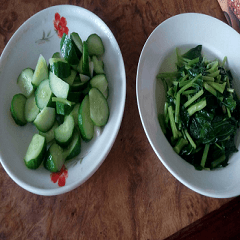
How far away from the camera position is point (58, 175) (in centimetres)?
116

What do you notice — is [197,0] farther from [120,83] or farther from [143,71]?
[120,83]

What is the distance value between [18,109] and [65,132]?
340mm

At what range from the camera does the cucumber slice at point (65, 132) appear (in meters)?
1.17

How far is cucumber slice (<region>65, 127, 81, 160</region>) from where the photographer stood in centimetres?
117

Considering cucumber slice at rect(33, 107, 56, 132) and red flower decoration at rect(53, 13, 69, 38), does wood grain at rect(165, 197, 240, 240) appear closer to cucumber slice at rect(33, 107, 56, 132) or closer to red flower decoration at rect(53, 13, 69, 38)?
cucumber slice at rect(33, 107, 56, 132)

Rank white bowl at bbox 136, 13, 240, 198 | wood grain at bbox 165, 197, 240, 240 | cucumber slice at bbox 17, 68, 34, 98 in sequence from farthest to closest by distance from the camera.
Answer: wood grain at bbox 165, 197, 240, 240, cucumber slice at bbox 17, 68, 34, 98, white bowl at bbox 136, 13, 240, 198

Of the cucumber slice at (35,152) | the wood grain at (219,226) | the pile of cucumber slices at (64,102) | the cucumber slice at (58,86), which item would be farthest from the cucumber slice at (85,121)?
the wood grain at (219,226)

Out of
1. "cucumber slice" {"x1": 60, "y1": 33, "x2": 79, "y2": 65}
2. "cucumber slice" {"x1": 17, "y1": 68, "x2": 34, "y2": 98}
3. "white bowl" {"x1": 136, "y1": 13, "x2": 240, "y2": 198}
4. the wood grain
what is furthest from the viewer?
the wood grain

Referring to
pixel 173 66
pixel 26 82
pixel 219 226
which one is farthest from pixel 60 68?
pixel 219 226

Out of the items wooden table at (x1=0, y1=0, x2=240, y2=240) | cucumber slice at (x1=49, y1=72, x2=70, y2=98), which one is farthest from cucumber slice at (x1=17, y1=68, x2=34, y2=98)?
wooden table at (x1=0, y1=0, x2=240, y2=240)

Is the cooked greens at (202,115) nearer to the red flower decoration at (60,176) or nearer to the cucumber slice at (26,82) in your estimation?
the red flower decoration at (60,176)

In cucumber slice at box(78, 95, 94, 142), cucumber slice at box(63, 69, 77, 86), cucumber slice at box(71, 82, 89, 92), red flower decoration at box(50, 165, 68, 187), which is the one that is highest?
cucumber slice at box(63, 69, 77, 86)

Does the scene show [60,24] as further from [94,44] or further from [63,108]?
[63,108]

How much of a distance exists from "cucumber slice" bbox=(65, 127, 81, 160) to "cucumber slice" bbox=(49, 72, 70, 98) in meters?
0.21
